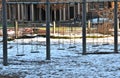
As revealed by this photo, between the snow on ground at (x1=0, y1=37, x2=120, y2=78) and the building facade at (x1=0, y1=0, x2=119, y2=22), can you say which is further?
the building facade at (x1=0, y1=0, x2=119, y2=22)

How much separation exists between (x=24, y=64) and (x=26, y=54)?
246 cm

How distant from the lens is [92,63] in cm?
1215

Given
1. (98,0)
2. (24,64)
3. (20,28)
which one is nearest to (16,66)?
(24,64)

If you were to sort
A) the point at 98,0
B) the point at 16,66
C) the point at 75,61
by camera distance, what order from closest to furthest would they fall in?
the point at 16,66, the point at 75,61, the point at 98,0

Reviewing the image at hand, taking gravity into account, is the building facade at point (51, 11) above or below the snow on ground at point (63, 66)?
above

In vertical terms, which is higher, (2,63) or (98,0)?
(98,0)

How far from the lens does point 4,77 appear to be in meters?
10.2

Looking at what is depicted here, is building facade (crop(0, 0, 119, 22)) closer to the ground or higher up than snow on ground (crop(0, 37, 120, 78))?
higher up

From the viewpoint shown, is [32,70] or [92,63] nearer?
[32,70]

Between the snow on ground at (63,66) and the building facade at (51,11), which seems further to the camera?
the building facade at (51,11)

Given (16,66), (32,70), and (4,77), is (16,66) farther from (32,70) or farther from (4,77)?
(4,77)

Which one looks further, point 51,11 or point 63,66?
point 51,11

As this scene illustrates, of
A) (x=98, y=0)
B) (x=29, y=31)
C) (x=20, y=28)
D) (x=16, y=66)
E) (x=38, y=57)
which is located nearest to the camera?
(x=16, y=66)

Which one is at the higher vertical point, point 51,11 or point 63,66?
point 51,11
